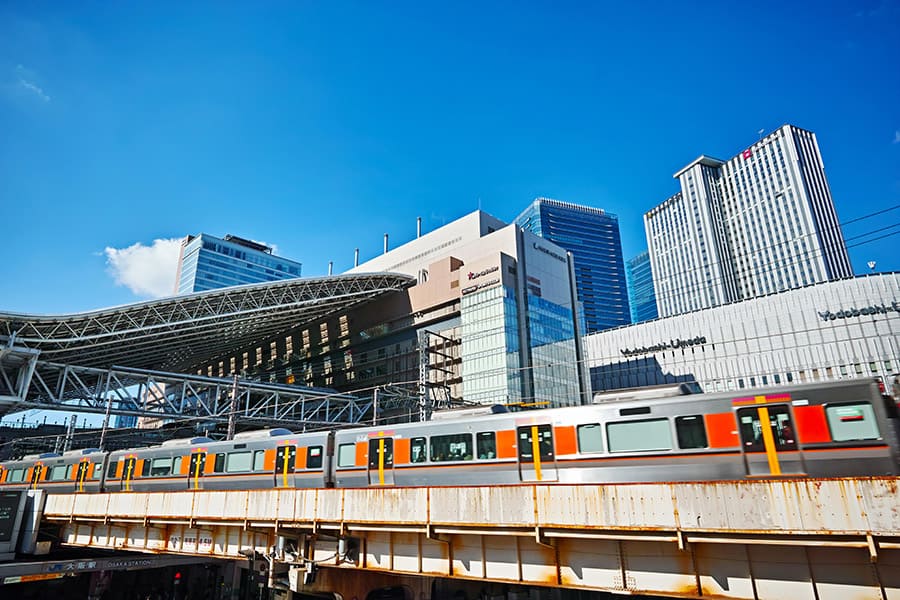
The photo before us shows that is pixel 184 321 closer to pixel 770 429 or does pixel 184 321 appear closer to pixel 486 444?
pixel 486 444

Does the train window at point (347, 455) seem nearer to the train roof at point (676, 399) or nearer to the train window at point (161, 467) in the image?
the train roof at point (676, 399)

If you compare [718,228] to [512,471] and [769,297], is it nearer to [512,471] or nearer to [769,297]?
[769,297]

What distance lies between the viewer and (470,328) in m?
54.6

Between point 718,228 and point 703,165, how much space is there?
22489mm

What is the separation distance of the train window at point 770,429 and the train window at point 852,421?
857 millimetres

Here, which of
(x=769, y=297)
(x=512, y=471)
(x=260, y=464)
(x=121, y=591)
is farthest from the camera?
(x=769, y=297)

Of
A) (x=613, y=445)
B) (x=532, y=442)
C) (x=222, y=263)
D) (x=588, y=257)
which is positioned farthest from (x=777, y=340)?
(x=588, y=257)

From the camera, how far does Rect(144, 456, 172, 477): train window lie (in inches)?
1059

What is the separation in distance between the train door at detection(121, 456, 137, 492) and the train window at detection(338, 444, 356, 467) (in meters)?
15.5

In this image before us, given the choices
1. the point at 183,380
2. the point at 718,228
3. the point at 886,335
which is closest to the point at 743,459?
the point at 886,335

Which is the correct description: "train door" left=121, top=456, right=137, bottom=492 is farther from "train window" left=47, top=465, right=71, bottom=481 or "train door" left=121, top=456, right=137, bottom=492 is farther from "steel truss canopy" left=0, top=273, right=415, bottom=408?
"steel truss canopy" left=0, top=273, right=415, bottom=408

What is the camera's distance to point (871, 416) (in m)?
11.9

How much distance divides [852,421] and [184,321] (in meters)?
49.0

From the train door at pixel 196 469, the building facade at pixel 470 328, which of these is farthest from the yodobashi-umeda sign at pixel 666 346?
the train door at pixel 196 469
